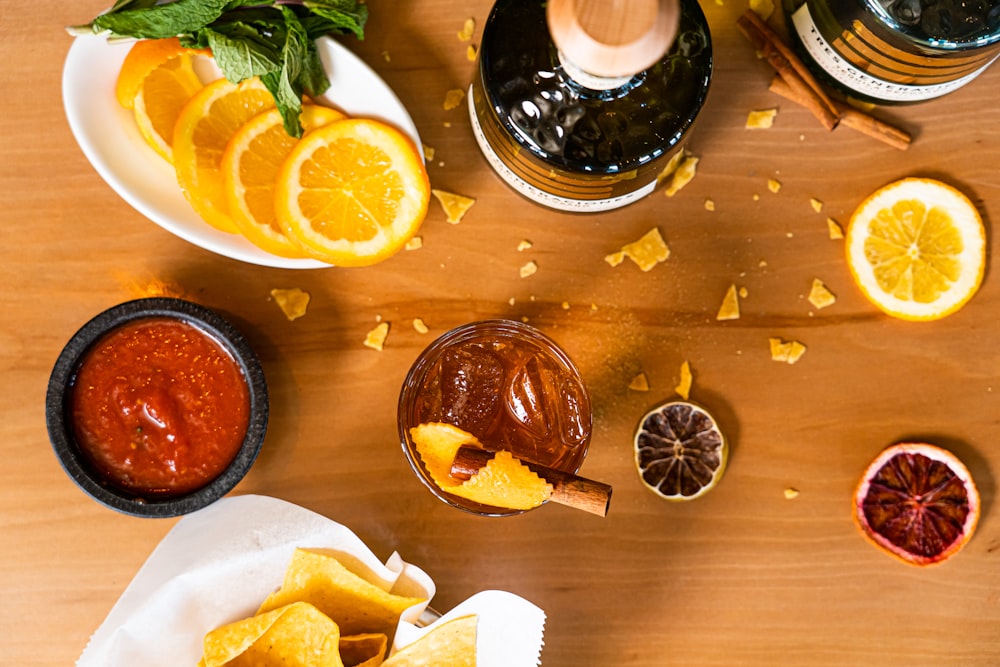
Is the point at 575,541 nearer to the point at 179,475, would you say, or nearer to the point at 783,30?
the point at 179,475

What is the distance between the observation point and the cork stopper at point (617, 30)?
942mm

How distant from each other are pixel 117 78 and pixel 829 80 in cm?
127

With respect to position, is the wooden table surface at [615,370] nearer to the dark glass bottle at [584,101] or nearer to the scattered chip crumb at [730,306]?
the scattered chip crumb at [730,306]

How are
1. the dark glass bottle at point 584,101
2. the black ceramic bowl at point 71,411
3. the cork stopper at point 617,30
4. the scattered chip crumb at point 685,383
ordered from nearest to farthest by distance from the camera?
the cork stopper at point 617,30 < the dark glass bottle at point 584,101 < the black ceramic bowl at point 71,411 < the scattered chip crumb at point 685,383

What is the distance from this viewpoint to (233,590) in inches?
59.8

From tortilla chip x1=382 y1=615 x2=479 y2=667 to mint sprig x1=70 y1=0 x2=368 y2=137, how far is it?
35.1 inches

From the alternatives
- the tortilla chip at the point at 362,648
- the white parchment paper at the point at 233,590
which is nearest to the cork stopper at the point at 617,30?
the white parchment paper at the point at 233,590

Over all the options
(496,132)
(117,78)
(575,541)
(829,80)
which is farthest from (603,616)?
(117,78)

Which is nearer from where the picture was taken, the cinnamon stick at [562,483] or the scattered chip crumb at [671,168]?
the cinnamon stick at [562,483]

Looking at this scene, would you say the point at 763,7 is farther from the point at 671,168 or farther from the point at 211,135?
the point at 211,135

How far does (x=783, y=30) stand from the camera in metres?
1.58

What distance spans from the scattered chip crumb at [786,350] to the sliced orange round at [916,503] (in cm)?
24

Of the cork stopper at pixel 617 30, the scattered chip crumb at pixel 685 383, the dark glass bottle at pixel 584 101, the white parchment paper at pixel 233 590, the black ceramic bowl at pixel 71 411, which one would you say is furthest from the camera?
the scattered chip crumb at pixel 685 383

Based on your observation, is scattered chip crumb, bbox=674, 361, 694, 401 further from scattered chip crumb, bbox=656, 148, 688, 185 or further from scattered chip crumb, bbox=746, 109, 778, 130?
scattered chip crumb, bbox=746, 109, 778, 130
